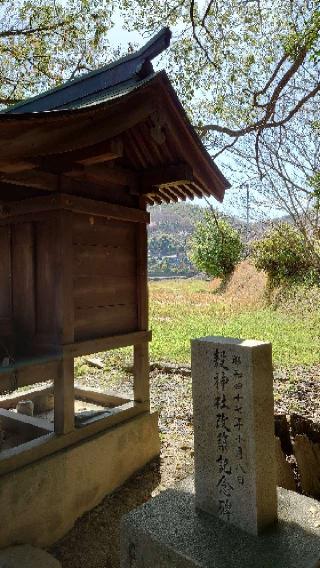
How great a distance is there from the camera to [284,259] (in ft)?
65.0

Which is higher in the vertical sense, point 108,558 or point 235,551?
point 235,551

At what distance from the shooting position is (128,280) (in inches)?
211

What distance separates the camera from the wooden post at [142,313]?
5434 mm

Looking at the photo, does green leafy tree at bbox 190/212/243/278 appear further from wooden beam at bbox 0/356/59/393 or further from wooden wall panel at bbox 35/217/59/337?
wooden beam at bbox 0/356/59/393

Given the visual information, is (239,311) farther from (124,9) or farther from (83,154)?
(83,154)

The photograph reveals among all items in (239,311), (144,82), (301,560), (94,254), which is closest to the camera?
(301,560)

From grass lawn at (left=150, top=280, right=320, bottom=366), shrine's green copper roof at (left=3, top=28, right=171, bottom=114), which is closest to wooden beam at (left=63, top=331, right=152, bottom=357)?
shrine's green copper roof at (left=3, top=28, right=171, bottom=114)

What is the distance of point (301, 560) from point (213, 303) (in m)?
19.2

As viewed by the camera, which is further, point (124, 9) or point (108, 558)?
point (124, 9)

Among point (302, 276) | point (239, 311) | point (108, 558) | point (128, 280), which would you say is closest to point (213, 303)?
point (239, 311)

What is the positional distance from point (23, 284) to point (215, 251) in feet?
73.5

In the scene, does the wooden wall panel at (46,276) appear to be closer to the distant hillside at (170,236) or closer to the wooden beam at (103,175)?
the wooden beam at (103,175)

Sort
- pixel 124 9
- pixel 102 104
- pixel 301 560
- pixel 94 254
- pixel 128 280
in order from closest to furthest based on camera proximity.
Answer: pixel 301 560 → pixel 102 104 → pixel 94 254 → pixel 128 280 → pixel 124 9

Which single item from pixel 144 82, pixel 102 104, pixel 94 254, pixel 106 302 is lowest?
pixel 106 302
